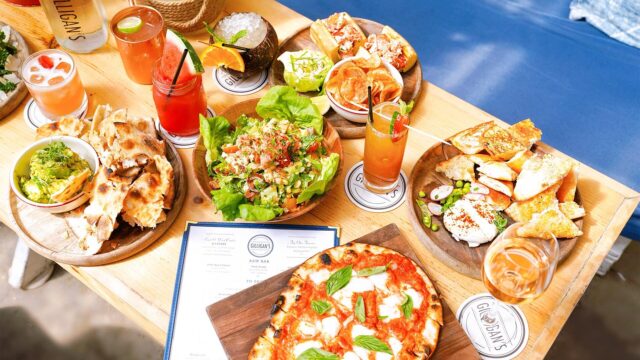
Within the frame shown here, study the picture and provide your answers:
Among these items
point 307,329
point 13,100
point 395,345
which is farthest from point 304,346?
point 13,100

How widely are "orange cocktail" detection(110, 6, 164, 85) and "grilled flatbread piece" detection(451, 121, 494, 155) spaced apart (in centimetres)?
135

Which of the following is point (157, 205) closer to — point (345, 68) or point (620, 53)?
point (345, 68)

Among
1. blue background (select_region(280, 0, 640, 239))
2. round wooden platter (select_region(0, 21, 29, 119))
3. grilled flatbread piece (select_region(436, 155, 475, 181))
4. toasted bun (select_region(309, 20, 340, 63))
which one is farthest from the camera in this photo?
blue background (select_region(280, 0, 640, 239))

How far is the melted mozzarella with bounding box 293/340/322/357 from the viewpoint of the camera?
1768mm

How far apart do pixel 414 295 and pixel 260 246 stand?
0.60 metres

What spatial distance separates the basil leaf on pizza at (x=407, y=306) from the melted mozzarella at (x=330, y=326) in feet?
0.73

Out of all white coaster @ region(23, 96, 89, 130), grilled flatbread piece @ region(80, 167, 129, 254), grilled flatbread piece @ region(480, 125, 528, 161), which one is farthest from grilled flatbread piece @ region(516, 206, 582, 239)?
white coaster @ region(23, 96, 89, 130)

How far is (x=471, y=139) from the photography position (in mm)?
2205

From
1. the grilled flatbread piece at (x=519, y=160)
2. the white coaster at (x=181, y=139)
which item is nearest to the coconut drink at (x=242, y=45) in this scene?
the white coaster at (x=181, y=139)

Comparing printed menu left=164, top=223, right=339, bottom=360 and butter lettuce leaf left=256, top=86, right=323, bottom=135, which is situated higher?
butter lettuce leaf left=256, top=86, right=323, bottom=135

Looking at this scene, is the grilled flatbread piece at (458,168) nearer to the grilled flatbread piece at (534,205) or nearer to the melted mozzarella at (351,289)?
the grilled flatbread piece at (534,205)

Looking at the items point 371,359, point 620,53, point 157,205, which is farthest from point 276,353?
point 620,53

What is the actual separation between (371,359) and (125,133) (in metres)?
1.24

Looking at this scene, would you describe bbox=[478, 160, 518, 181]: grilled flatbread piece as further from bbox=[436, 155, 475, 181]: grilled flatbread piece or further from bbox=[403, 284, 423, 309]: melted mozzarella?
bbox=[403, 284, 423, 309]: melted mozzarella
